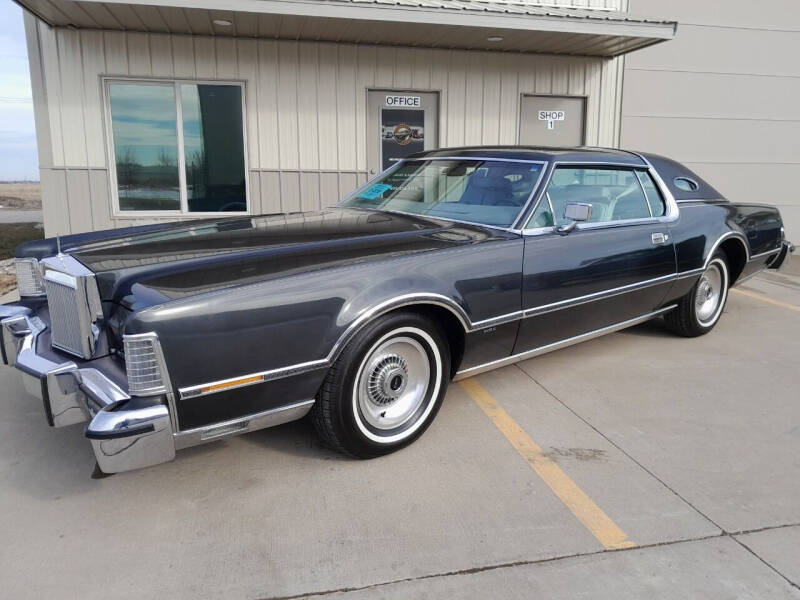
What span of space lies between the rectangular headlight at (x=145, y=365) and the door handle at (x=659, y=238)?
3.44 meters

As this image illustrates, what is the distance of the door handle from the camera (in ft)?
14.8

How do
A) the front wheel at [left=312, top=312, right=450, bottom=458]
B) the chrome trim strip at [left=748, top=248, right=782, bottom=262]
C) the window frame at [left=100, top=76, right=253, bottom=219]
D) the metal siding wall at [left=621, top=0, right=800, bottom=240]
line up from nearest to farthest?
the front wheel at [left=312, top=312, right=450, bottom=458]
the chrome trim strip at [left=748, top=248, right=782, bottom=262]
the window frame at [left=100, top=76, right=253, bottom=219]
the metal siding wall at [left=621, top=0, right=800, bottom=240]

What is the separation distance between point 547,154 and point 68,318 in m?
2.92

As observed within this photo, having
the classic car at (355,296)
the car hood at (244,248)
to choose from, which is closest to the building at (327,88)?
the classic car at (355,296)

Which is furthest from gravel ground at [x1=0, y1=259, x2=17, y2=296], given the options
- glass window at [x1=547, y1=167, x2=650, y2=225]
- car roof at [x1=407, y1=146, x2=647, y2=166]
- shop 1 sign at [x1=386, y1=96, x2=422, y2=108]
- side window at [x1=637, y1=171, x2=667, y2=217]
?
side window at [x1=637, y1=171, x2=667, y2=217]

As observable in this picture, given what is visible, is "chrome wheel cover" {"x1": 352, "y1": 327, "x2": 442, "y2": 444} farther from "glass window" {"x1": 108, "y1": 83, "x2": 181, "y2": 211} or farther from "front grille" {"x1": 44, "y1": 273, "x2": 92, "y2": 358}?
"glass window" {"x1": 108, "y1": 83, "x2": 181, "y2": 211}

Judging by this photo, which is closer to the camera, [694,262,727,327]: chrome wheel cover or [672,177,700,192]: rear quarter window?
[672,177,700,192]: rear quarter window

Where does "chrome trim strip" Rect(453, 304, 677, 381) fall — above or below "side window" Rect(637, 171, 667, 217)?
below

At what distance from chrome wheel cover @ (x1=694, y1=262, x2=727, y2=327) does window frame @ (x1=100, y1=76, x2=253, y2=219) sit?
18.4ft

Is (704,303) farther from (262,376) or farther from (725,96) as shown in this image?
(725,96)

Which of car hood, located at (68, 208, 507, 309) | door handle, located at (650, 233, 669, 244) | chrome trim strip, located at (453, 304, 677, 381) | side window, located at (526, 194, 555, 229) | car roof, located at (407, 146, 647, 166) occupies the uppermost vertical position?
car roof, located at (407, 146, 647, 166)

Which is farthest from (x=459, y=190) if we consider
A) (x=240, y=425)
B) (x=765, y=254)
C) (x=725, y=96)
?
(x=725, y=96)

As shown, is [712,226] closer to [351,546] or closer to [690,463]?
[690,463]

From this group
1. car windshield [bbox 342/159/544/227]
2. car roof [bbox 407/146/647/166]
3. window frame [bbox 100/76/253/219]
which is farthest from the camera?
window frame [bbox 100/76/253/219]
